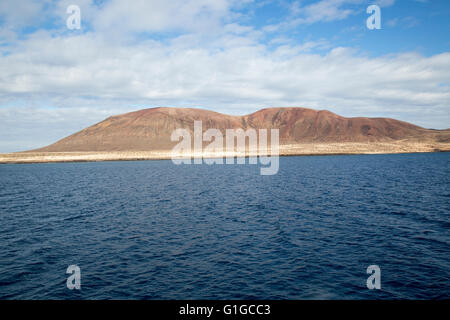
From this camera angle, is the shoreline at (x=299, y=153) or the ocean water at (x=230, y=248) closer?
the ocean water at (x=230, y=248)

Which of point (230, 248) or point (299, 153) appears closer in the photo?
point (230, 248)

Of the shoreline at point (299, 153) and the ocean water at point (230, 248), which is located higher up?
the shoreline at point (299, 153)

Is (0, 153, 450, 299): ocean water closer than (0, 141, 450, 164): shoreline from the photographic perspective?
Yes

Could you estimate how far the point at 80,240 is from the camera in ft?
70.0

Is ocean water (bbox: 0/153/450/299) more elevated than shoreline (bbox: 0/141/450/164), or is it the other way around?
shoreline (bbox: 0/141/450/164)

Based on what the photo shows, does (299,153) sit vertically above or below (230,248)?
above
